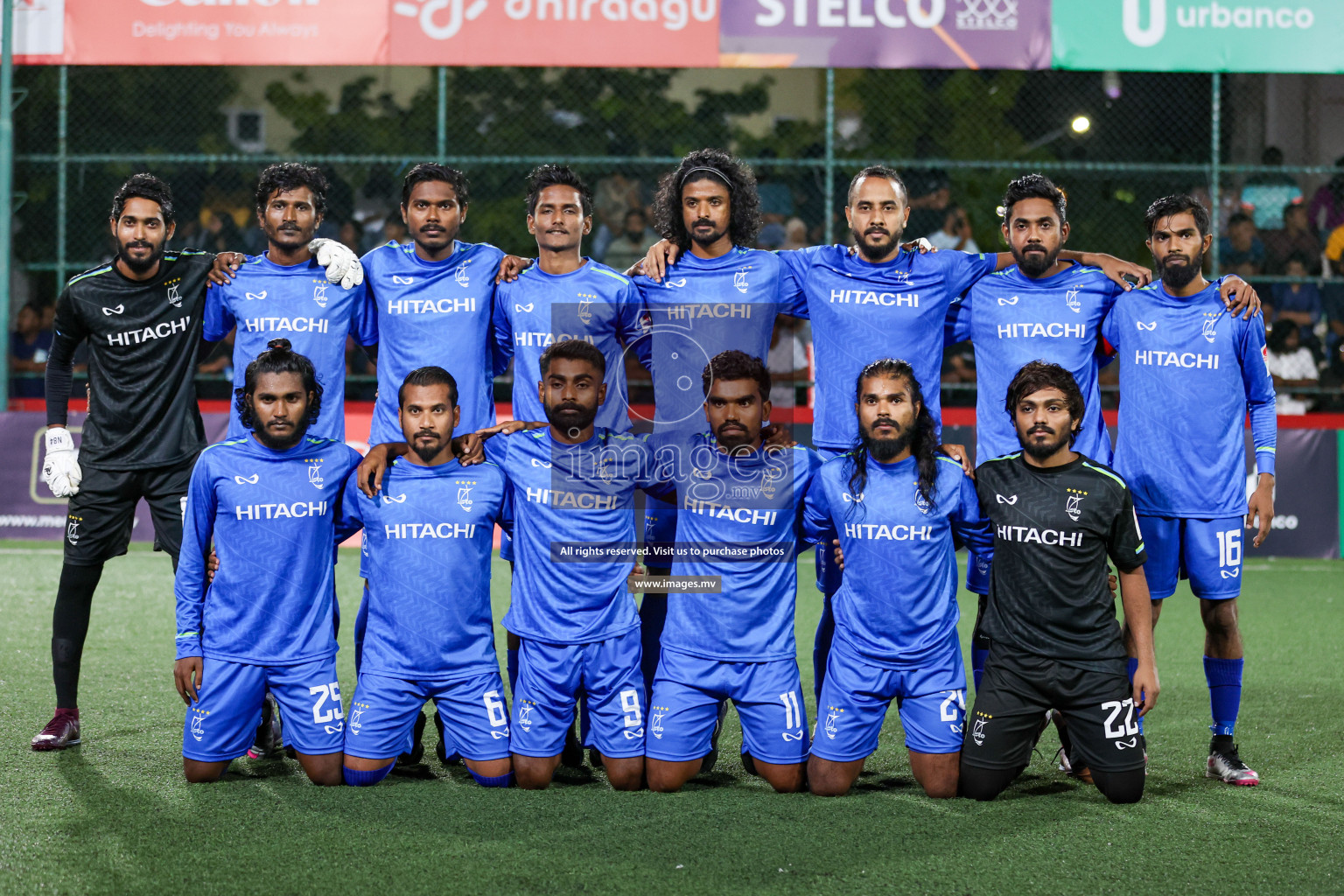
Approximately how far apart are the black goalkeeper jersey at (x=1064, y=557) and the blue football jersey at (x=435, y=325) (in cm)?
210

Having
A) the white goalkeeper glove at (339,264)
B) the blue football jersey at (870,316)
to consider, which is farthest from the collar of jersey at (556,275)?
the blue football jersey at (870,316)

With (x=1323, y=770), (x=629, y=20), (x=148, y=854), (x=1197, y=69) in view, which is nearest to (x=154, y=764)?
(x=148, y=854)

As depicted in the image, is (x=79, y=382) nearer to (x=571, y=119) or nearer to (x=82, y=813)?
(x=571, y=119)

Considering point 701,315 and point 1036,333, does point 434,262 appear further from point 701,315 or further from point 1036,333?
point 1036,333

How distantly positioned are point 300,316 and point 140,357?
74cm

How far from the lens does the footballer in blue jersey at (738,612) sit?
4.43m

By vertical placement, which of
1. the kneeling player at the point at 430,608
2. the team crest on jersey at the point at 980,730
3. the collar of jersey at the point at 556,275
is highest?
the collar of jersey at the point at 556,275

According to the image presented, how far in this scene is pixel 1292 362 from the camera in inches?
458

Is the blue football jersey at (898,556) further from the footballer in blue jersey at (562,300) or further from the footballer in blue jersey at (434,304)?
the footballer in blue jersey at (434,304)

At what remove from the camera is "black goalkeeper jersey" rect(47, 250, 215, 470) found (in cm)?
514

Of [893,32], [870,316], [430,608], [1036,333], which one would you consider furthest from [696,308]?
[893,32]

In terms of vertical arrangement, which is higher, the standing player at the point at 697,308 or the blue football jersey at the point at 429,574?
the standing player at the point at 697,308

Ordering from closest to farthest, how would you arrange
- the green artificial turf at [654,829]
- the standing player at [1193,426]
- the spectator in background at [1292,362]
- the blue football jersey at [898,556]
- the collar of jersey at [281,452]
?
the green artificial turf at [654,829] < the blue football jersey at [898,556] < the collar of jersey at [281,452] < the standing player at [1193,426] < the spectator in background at [1292,362]

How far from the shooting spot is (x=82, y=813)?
13.1ft
